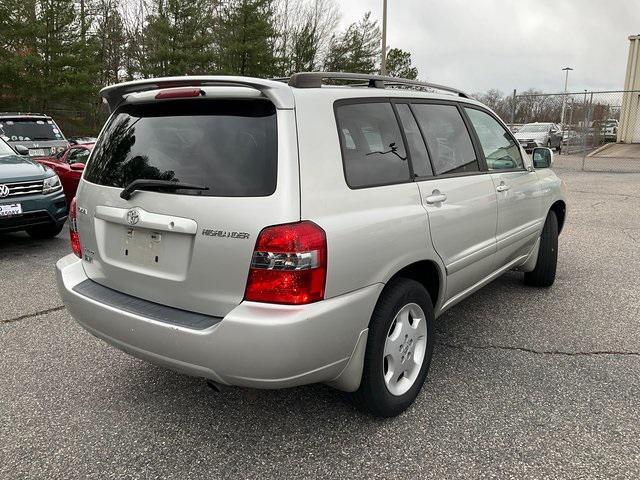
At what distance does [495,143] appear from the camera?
3.84m

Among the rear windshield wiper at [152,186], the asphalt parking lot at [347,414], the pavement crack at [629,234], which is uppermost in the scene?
the rear windshield wiper at [152,186]

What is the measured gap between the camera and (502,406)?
110 inches

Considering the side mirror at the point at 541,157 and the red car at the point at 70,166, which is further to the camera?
→ the red car at the point at 70,166

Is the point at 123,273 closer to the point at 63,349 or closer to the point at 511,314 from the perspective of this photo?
the point at 63,349

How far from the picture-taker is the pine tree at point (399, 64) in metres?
35.7

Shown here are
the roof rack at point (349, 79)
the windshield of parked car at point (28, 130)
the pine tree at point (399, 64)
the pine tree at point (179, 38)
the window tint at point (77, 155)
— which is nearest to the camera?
the roof rack at point (349, 79)

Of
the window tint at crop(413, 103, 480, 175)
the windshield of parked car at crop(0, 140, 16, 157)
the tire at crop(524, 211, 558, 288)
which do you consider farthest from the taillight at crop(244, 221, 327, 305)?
the windshield of parked car at crop(0, 140, 16, 157)

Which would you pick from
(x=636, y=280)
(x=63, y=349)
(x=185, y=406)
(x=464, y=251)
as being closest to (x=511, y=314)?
(x=464, y=251)

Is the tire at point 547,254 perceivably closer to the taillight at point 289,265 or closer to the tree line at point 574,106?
the taillight at point 289,265

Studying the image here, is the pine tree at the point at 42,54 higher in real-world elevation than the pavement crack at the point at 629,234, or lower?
higher

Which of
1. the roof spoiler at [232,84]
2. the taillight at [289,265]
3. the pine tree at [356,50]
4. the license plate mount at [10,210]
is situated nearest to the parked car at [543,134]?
the pine tree at [356,50]

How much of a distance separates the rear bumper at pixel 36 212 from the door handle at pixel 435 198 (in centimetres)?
517

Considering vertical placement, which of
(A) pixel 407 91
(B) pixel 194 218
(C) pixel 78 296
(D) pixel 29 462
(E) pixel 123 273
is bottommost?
(D) pixel 29 462

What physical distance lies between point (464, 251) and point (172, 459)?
1.97 m
